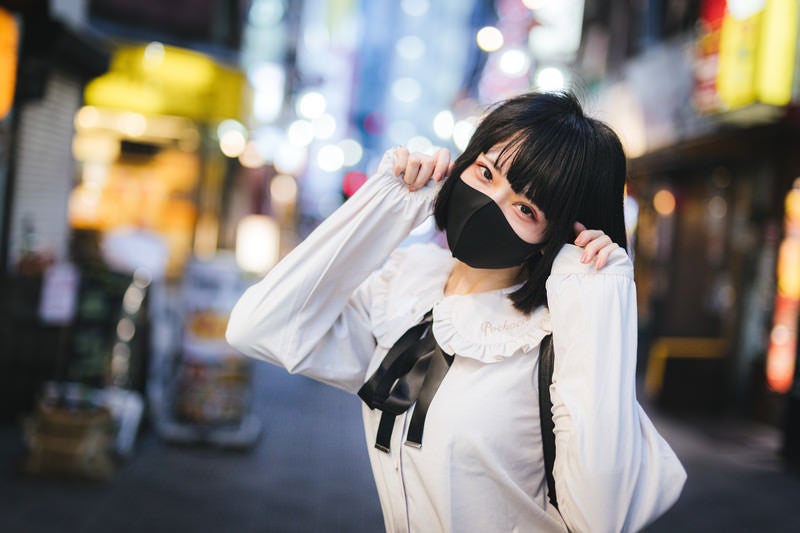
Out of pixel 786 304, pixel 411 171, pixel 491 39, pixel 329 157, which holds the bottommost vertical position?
pixel 786 304

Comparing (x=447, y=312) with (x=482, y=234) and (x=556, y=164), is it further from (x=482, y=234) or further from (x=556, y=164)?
(x=556, y=164)

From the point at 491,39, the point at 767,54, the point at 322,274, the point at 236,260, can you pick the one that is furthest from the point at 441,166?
the point at 491,39

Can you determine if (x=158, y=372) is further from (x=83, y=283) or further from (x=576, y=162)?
(x=576, y=162)

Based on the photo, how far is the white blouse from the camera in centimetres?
138

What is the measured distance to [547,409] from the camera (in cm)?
153

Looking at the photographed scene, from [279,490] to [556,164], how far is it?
4.33m

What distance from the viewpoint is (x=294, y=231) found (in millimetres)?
25703

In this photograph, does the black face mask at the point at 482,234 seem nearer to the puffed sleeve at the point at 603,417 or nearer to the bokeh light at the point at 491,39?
the puffed sleeve at the point at 603,417

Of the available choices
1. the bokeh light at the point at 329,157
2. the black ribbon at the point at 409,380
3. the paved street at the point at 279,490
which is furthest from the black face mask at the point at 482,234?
the bokeh light at the point at 329,157

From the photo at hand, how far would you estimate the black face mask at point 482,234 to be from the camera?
164cm

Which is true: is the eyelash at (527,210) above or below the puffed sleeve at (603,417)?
above

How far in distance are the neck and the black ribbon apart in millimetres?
136

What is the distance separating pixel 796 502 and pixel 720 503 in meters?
0.75

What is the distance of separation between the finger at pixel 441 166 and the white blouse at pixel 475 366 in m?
0.05
